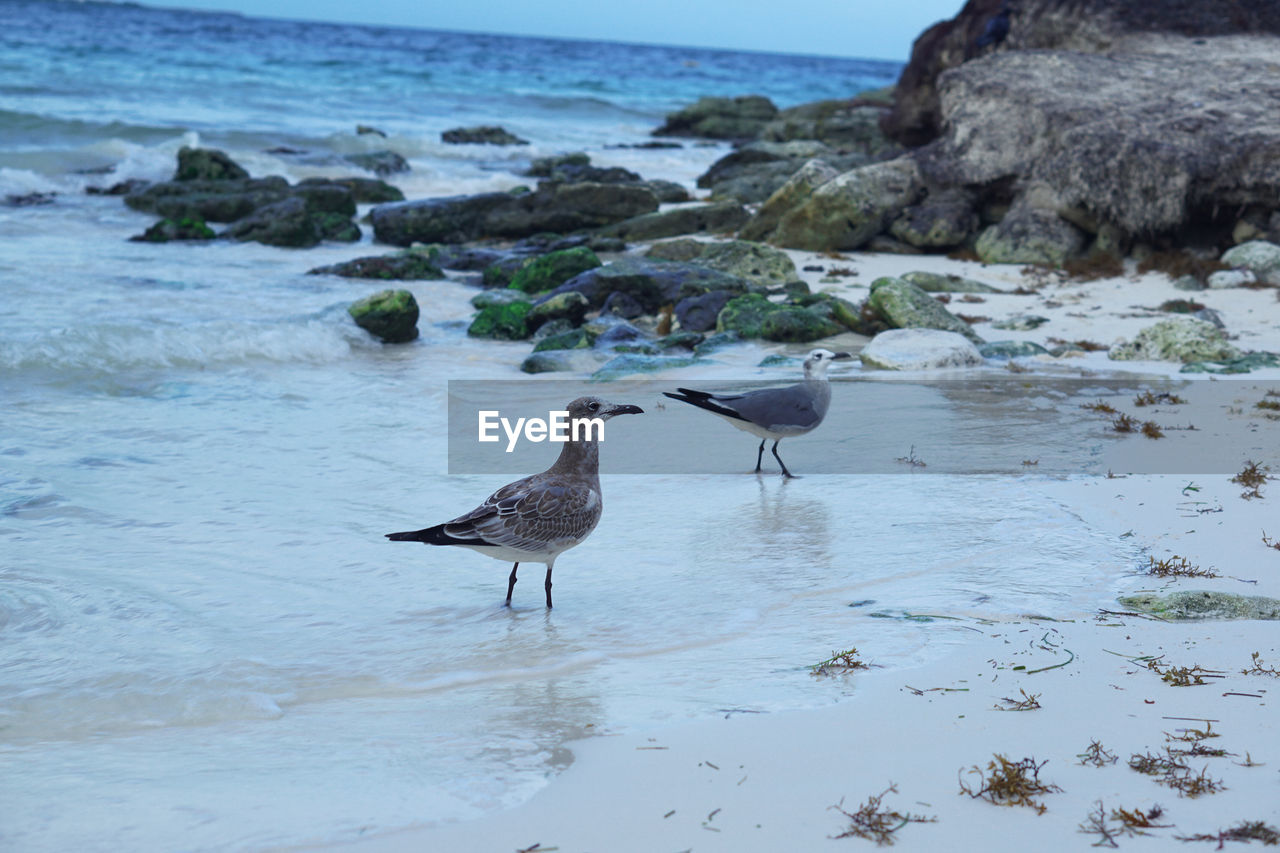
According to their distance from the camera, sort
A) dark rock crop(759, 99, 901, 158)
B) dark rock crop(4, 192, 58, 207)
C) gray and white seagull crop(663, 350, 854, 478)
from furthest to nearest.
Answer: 1. dark rock crop(759, 99, 901, 158)
2. dark rock crop(4, 192, 58, 207)
3. gray and white seagull crop(663, 350, 854, 478)

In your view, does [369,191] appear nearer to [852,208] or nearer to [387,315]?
[852,208]

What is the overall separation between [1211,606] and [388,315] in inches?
384

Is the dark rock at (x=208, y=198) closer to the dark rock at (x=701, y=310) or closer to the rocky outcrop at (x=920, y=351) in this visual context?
the dark rock at (x=701, y=310)

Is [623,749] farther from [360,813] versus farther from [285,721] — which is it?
[285,721]

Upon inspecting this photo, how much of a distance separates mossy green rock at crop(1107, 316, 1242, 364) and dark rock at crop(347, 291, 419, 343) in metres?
7.71

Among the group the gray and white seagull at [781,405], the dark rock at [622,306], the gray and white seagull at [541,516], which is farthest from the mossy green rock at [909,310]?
the gray and white seagull at [541,516]

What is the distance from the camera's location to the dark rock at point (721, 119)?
1809 inches

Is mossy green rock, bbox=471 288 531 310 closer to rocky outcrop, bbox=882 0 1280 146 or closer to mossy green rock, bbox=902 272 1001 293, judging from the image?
mossy green rock, bbox=902 272 1001 293

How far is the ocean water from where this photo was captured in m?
4.16

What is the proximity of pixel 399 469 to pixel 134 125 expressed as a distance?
27.0 metres

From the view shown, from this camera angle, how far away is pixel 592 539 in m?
6.87

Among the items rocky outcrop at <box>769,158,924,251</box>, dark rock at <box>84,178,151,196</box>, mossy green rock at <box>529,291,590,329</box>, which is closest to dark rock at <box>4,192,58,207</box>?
dark rock at <box>84,178,151,196</box>

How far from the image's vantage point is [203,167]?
2430 cm

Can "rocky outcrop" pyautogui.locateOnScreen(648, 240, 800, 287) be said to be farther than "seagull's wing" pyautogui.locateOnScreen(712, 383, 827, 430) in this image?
Yes
